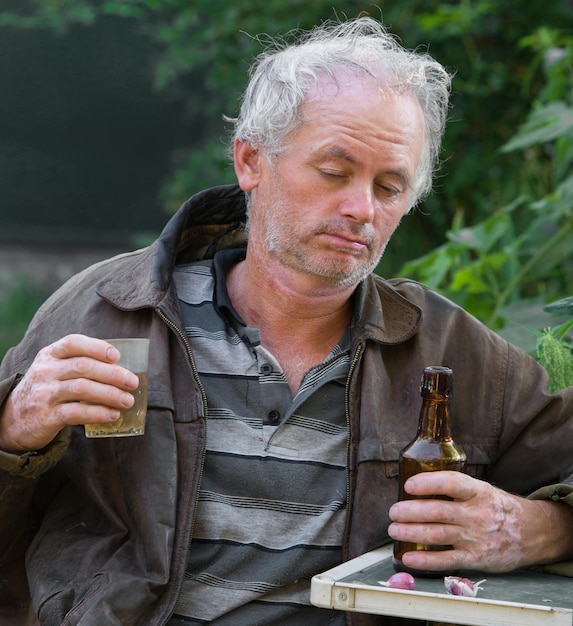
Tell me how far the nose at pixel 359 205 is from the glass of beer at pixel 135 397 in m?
0.53

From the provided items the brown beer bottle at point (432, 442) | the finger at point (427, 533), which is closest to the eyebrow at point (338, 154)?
the brown beer bottle at point (432, 442)

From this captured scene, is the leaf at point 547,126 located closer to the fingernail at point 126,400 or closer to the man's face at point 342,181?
the man's face at point 342,181

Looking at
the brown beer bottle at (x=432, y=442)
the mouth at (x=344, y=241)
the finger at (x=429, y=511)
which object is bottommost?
the finger at (x=429, y=511)

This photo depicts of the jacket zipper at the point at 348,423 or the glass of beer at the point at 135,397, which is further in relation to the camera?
the jacket zipper at the point at 348,423

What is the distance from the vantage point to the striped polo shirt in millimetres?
2143

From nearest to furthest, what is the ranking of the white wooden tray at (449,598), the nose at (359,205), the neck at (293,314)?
the white wooden tray at (449,598) < the nose at (359,205) < the neck at (293,314)

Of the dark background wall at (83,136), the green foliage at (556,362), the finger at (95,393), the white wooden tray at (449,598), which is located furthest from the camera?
the dark background wall at (83,136)

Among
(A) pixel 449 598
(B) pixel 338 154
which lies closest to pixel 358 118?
(B) pixel 338 154

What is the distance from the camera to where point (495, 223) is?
12.1 ft

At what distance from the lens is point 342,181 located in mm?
2236

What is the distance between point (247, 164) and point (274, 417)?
60cm

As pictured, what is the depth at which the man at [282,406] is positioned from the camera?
208 cm

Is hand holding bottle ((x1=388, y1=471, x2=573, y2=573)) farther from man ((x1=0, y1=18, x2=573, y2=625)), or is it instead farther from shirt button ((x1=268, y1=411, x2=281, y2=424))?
shirt button ((x1=268, y1=411, x2=281, y2=424))

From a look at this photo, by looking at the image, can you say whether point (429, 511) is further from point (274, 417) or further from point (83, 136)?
point (83, 136)
